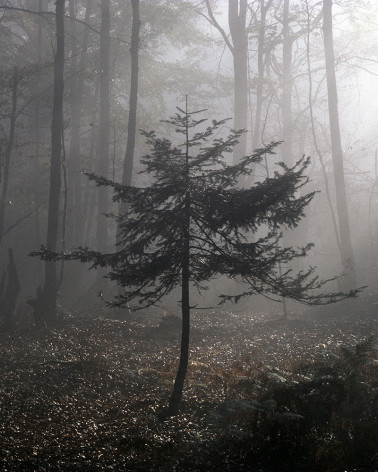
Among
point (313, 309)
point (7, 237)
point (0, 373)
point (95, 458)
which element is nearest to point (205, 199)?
point (95, 458)

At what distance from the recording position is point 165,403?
26.1 feet

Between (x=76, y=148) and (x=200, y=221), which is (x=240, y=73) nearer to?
(x=76, y=148)

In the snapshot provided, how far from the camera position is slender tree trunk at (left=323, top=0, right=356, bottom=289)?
17377mm

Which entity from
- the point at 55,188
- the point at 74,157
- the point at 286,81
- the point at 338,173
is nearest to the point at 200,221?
the point at 55,188

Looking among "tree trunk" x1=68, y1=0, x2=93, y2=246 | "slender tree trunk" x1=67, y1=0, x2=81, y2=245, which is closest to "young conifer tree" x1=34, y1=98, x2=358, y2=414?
"tree trunk" x1=68, y1=0, x2=93, y2=246

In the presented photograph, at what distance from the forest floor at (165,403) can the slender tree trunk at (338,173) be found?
4.28 metres

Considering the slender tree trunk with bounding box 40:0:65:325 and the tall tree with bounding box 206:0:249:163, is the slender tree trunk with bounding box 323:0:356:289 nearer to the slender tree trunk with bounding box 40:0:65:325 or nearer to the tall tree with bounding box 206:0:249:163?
the tall tree with bounding box 206:0:249:163

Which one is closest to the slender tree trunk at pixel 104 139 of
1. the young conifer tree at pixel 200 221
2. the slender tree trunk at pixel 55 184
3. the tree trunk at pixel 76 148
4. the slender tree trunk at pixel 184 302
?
the tree trunk at pixel 76 148

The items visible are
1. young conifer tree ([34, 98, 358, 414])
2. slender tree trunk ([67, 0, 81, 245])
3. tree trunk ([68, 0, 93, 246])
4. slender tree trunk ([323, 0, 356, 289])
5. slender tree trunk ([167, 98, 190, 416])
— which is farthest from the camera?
slender tree trunk ([67, 0, 81, 245])

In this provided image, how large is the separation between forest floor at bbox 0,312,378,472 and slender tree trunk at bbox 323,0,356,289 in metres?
4.28

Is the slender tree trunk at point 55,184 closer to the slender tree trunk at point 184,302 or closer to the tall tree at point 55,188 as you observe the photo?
the tall tree at point 55,188

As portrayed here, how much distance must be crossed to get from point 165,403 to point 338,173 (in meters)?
12.8

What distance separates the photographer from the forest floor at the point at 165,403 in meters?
5.72

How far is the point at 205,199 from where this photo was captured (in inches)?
291
